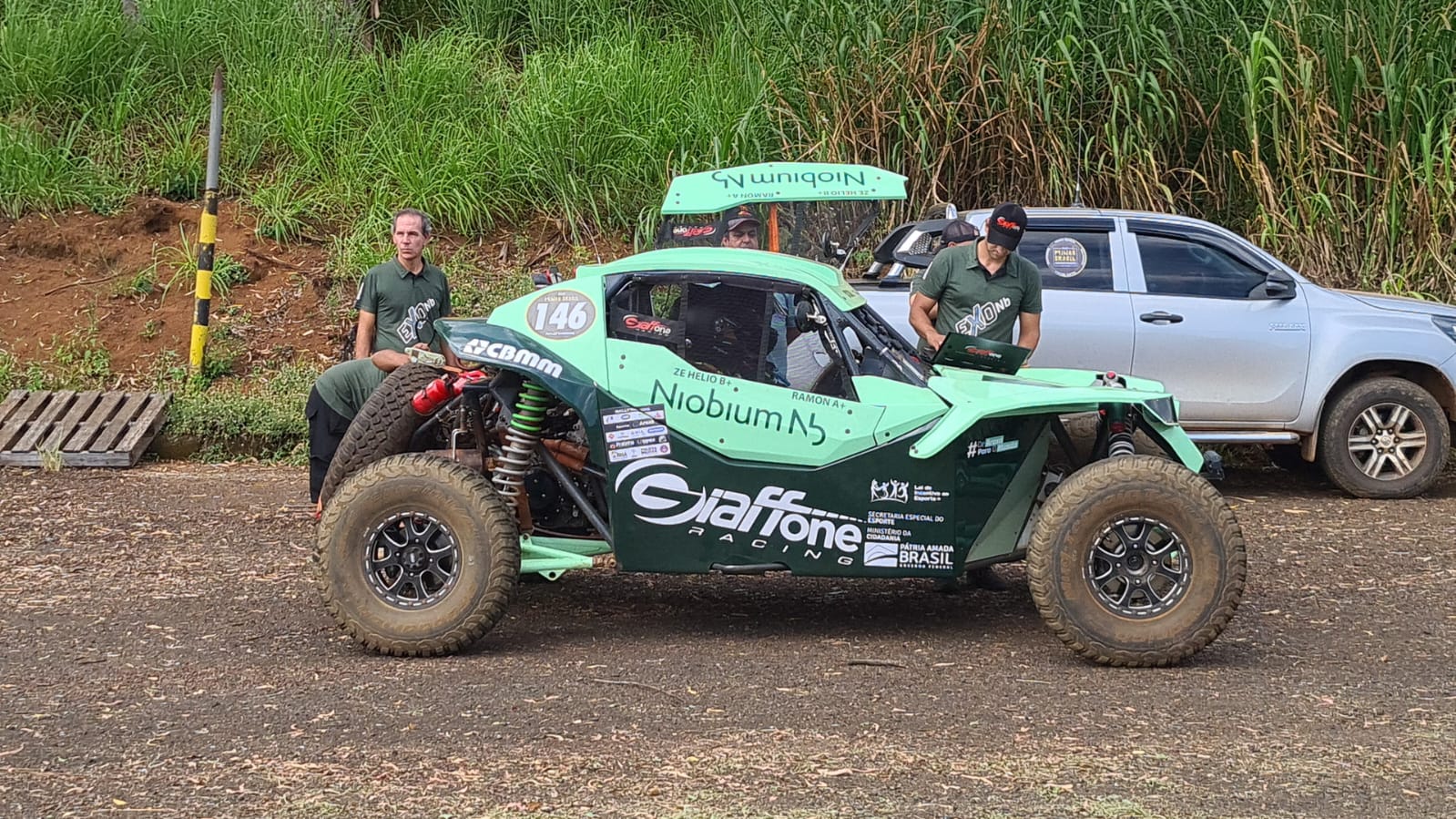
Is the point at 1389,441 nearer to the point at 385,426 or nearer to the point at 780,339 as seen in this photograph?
the point at 780,339

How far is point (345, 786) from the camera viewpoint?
15.9 ft

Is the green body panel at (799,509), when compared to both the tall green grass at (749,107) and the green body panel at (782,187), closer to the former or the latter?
the green body panel at (782,187)

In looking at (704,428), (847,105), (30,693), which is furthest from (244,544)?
(847,105)

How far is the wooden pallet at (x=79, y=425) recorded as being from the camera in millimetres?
10805

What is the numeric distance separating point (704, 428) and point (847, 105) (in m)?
7.08

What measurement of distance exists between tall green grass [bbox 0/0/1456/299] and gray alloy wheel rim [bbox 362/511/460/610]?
6842mm

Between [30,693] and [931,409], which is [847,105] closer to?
[931,409]

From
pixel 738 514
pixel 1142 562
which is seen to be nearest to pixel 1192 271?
pixel 1142 562

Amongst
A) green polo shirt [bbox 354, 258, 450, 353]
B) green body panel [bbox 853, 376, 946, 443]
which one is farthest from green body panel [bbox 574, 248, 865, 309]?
green polo shirt [bbox 354, 258, 450, 353]

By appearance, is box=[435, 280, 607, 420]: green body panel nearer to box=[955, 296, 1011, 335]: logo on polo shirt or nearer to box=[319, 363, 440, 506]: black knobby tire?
box=[319, 363, 440, 506]: black knobby tire

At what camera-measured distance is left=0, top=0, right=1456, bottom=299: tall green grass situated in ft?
39.3

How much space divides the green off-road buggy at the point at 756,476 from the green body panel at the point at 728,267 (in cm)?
1

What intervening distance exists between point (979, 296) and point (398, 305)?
3.10m

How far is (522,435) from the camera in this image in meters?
6.52
